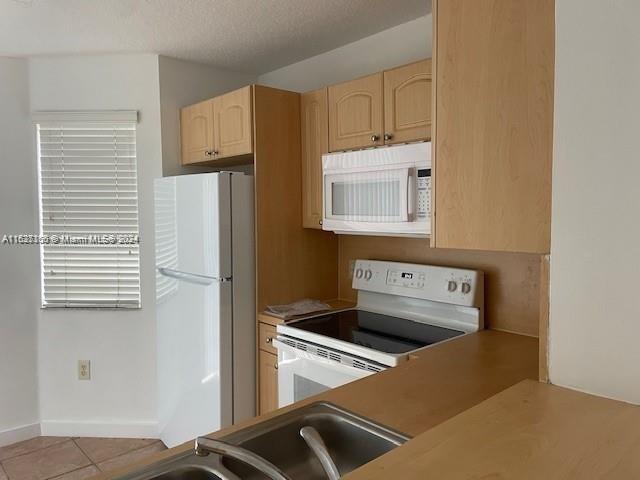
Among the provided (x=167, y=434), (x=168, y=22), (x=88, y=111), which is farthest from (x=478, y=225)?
(x=88, y=111)

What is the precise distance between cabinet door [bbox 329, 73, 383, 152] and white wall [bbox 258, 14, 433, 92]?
0.39 meters

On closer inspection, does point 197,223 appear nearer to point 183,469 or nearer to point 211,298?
point 211,298

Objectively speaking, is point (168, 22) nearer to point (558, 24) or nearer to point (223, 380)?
point (223, 380)

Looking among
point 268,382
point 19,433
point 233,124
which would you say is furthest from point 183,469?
point 19,433

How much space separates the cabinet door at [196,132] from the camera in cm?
288

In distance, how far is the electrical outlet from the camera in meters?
3.15

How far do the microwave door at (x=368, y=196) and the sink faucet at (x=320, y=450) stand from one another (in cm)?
120

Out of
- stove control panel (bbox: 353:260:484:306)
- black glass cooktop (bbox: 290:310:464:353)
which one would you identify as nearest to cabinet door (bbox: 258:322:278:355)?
black glass cooktop (bbox: 290:310:464:353)

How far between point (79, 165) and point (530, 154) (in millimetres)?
2735

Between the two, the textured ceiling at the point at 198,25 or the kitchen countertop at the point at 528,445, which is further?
the textured ceiling at the point at 198,25

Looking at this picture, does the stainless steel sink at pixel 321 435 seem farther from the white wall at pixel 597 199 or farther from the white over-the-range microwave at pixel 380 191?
the white over-the-range microwave at pixel 380 191

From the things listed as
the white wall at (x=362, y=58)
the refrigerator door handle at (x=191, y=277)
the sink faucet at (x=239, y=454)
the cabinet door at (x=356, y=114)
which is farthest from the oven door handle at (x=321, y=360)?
the white wall at (x=362, y=58)

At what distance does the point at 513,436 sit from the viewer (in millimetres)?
806

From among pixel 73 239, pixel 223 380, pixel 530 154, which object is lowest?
pixel 223 380
